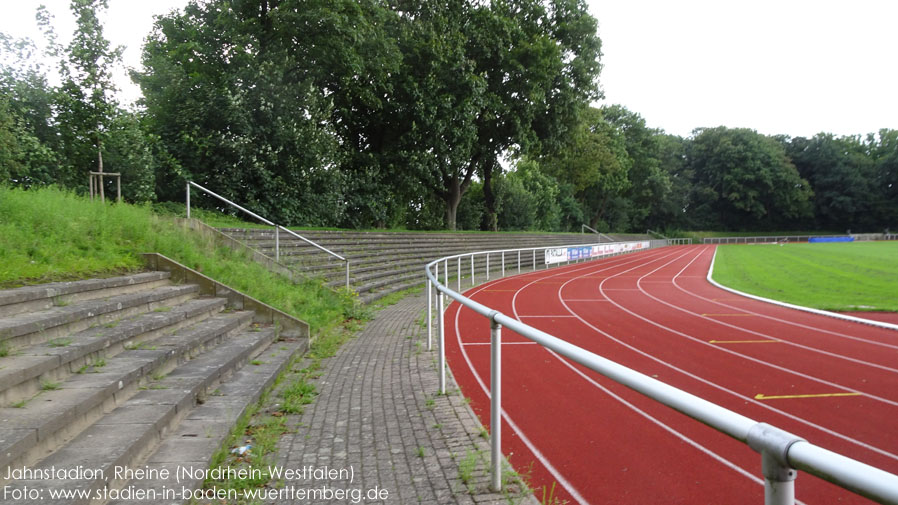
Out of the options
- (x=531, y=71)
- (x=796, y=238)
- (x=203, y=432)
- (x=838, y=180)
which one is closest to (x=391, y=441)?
(x=203, y=432)

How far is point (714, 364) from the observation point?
6242 mm

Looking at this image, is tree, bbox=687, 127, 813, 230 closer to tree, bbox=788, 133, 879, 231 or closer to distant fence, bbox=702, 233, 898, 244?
tree, bbox=788, 133, 879, 231

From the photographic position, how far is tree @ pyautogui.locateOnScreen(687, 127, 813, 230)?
73.5 metres

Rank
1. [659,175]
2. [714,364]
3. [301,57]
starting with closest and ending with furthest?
1. [714,364]
2. [301,57]
3. [659,175]

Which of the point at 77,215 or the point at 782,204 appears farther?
the point at 782,204

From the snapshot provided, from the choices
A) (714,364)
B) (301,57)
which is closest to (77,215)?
(714,364)

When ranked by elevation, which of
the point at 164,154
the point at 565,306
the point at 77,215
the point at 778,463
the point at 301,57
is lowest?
the point at 565,306

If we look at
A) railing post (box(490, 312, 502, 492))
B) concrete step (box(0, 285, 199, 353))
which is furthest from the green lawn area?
concrete step (box(0, 285, 199, 353))

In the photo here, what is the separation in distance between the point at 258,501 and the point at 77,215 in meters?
5.77

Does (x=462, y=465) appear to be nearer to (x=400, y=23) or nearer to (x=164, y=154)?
(x=164, y=154)

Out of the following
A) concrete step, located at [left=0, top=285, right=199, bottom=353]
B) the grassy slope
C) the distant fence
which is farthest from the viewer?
the distant fence

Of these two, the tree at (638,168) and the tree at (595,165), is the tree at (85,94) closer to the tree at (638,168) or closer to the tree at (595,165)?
the tree at (595,165)

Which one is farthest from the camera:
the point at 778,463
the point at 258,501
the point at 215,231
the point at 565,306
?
the point at 565,306

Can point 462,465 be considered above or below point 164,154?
below
